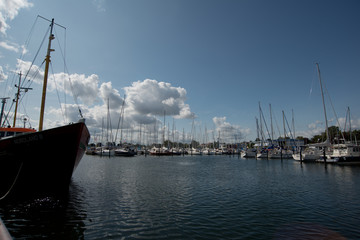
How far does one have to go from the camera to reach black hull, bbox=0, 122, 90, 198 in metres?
11.9

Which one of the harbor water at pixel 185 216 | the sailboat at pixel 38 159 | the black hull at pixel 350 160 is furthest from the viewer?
the black hull at pixel 350 160

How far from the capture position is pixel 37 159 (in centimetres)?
1212

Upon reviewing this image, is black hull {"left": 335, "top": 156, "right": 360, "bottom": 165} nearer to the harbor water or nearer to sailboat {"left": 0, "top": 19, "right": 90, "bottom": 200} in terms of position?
the harbor water

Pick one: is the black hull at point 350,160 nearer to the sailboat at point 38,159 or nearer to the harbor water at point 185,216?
the harbor water at point 185,216

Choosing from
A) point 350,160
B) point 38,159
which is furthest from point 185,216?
point 350,160

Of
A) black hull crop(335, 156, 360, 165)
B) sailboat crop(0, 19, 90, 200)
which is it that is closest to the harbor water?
Answer: sailboat crop(0, 19, 90, 200)

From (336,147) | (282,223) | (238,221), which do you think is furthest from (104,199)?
(336,147)

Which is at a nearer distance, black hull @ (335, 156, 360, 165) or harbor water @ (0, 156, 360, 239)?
harbor water @ (0, 156, 360, 239)

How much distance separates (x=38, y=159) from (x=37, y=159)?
52 millimetres

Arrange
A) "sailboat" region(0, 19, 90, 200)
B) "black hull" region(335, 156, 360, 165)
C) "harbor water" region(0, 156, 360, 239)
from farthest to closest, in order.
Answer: "black hull" region(335, 156, 360, 165) < "sailboat" region(0, 19, 90, 200) < "harbor water" region(0, 156, 360, 239)

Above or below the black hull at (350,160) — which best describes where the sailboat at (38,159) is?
above

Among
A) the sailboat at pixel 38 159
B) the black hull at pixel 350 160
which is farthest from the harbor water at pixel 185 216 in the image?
the black hull at pixel 350 160

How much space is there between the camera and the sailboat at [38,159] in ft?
39.0

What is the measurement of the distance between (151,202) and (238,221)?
610cm
